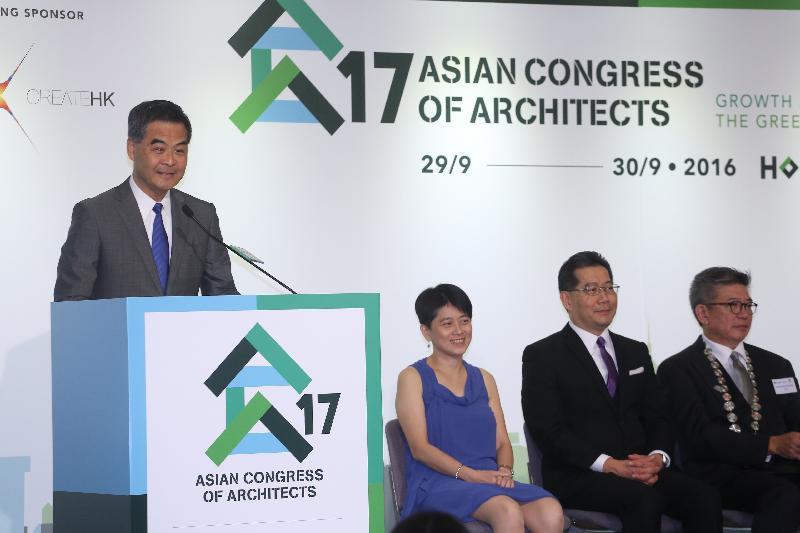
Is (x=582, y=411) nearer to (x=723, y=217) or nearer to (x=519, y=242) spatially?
(x=519, y=242)

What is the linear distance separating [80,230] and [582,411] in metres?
2.16

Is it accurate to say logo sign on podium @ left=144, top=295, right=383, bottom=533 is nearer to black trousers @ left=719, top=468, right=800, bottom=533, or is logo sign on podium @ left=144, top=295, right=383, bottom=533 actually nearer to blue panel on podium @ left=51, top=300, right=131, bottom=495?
blue panel on podium @ left=51, top=300, right=131, bottom=495

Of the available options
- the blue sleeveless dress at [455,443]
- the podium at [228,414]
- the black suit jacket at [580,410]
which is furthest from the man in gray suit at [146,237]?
the black suit jacket at [580,410]

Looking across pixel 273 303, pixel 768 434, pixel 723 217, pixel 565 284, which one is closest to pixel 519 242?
pixel 565 284

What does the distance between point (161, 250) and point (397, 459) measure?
51.4 inches

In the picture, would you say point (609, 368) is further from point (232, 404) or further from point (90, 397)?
point (90, 397)

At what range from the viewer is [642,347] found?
5047 mm

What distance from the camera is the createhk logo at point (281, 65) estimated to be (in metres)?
5.45

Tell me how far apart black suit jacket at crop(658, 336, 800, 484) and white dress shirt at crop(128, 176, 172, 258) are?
91.3 inches

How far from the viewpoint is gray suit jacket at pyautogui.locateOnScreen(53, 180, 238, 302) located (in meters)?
3.79

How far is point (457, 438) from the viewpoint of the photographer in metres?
4.56

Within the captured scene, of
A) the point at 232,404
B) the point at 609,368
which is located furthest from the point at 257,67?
the point at 232,404

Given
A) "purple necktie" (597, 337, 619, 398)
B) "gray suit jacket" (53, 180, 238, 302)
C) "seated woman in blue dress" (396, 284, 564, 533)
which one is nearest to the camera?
"gray suit jacket" (53, 180, 238, 302)

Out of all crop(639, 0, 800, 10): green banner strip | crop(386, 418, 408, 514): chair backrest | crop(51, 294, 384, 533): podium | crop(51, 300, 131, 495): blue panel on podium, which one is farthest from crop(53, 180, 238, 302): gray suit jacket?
crop(639, 0, 800, 10): green banner strip
